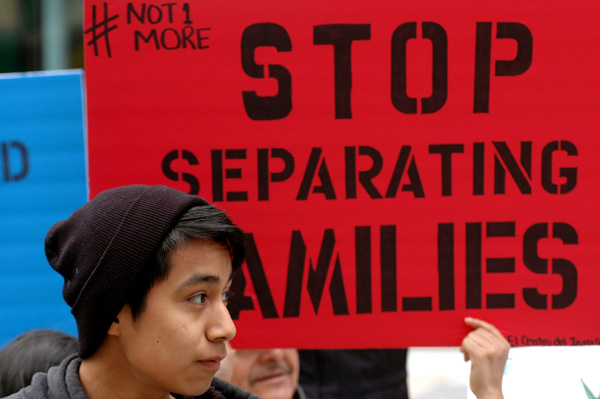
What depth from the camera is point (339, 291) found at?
2619mm

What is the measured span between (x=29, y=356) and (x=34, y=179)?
0.94m

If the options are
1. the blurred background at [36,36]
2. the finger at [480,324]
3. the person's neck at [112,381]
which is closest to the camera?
the person's neck at [112,381]

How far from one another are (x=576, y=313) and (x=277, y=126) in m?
1.04

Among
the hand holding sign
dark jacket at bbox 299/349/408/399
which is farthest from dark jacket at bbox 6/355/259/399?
dark jacket at bbox 299/349/408/399

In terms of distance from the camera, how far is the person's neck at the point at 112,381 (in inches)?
74.0

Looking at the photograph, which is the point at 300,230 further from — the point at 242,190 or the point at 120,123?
the point at 120,123

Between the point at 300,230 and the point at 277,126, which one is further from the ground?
the point at 277,126

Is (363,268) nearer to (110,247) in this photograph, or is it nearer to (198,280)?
(198,280)

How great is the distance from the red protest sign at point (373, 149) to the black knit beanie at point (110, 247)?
79 centimetres

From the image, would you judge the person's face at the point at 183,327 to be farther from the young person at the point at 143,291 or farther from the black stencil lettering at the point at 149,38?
the black stencil lettering at the point at 149,38

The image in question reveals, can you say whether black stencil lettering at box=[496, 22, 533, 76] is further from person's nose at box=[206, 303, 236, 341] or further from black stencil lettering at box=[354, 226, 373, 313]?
person's nose at box=[206, 303, 236, 341]

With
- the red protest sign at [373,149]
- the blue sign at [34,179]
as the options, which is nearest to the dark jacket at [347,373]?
the blue sign at [34,179]

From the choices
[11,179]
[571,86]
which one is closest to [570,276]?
[571,86]

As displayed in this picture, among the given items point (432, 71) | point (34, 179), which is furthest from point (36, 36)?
point (432, 71)
